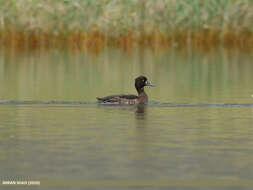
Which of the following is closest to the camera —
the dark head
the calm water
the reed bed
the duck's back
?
the calm water

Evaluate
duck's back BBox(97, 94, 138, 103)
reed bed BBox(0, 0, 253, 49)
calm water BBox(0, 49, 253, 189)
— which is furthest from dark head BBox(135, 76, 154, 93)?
reed bed BBox(0, 0, 253, 49)

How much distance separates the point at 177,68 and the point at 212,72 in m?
1.75

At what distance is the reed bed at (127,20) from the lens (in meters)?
31.1

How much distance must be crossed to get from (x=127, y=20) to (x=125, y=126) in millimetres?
18103

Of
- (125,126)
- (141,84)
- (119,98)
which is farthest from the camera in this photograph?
(141,84)

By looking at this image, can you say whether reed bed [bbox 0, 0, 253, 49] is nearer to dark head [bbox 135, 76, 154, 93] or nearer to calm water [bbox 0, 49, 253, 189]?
calm water [bbox 0, 49, 253, 189]

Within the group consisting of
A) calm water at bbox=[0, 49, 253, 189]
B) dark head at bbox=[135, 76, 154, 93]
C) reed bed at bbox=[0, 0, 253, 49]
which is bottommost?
calm water at bbox=[0, 49, 253, 189]

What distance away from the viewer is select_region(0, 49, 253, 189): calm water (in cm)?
962

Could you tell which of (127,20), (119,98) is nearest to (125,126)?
(119,98)

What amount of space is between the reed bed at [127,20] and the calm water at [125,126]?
16.7ft

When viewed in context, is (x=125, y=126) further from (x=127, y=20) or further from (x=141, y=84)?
(x=127, y=20)

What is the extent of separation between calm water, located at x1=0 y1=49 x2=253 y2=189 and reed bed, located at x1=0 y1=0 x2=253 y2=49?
5077 mm

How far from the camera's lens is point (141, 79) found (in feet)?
61.1

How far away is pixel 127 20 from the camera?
102 feet
